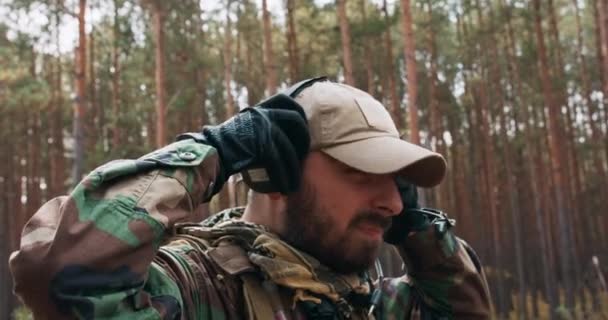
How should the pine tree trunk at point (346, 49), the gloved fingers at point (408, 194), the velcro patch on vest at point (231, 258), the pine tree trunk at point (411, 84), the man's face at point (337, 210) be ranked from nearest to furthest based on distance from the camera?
the velcro patch on vest at point (231, 258) < the man's face at point (337, 210) < the gloved fingers at point (408, 194) < the pine tree trunk at point (411, 84) < the pine tree trunk at point (346, 49)

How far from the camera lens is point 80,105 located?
10.0 meters

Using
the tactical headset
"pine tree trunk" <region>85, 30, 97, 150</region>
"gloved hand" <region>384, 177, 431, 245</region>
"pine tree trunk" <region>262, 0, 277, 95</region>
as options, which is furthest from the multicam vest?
"pine tree trunk" <region>85, 30, 97, 150</region>

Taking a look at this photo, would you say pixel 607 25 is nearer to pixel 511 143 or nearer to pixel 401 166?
pixel 401 166

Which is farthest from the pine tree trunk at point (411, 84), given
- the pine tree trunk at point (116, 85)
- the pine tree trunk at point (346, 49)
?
the pine tree trunk at point (116, 85)

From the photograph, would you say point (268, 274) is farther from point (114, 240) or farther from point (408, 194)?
point (408, 194)

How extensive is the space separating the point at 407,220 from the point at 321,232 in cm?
42

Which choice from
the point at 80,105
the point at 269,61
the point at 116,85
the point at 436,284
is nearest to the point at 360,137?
the point at 436,284

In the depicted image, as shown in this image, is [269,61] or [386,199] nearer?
[386,199]

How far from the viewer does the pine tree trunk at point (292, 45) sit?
51.6 feet

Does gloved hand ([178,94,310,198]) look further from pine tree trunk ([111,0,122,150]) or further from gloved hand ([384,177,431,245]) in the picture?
pine tree trunk ([111,0,122,150])

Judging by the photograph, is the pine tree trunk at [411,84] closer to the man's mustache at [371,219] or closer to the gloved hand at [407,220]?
the gloved hand at [407,220]

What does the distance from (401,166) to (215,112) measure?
64.9 feet

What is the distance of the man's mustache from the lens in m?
1.64

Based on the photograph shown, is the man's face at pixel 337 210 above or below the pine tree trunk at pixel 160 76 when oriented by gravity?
below
